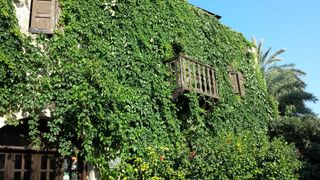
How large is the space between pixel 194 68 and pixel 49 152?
18.0ft

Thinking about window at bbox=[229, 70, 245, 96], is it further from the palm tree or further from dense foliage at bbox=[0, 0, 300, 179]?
the palm tree

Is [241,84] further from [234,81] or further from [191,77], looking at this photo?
[191,77]

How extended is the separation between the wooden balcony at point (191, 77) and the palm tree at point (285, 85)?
14.6 m

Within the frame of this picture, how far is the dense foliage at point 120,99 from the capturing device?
929 centimetres

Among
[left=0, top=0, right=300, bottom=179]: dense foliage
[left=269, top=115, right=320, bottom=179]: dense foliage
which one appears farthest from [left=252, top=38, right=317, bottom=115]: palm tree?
[left=0, top=0, right=300, bottom=179]: dense foliage

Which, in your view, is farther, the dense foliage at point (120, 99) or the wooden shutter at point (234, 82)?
the wooden shutter at point (234, 82)

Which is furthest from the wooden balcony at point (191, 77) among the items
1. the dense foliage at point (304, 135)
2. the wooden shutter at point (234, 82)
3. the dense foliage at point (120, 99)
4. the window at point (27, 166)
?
the dense foliage at point (304, 135)

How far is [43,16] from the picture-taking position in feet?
33.8

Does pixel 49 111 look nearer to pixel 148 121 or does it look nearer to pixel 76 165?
pixel 76 165

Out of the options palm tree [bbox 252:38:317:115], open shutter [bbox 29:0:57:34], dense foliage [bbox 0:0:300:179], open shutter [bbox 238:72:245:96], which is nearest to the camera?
dense foliage [bbox 0:0:300:179]

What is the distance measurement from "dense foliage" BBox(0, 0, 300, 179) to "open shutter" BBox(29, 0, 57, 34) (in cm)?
23

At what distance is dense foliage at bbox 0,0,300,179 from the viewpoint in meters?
9.29

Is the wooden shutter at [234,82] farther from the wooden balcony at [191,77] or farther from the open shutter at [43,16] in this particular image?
the open shutter at [43,16]

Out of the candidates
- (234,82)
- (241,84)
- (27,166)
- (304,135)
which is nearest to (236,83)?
(234,82)
